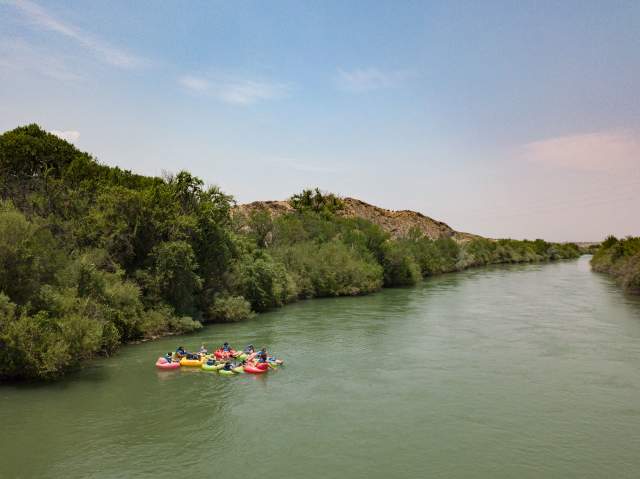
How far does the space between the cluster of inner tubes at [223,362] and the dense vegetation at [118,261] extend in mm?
3912

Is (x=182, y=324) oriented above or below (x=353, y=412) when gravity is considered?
above

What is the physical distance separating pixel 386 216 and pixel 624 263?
3083 inches

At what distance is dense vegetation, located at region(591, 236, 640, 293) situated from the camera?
63978 mm

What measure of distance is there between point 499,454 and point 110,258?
1125 inches

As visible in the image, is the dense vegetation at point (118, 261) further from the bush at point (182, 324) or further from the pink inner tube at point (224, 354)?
the pink inner tube at point (224, 354)

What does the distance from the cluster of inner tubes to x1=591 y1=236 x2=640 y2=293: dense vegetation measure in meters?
52.6

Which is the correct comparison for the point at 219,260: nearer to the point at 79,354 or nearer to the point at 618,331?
the point at 79,354

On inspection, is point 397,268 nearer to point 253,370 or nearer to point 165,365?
point 253,370

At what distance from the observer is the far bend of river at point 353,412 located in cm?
1739

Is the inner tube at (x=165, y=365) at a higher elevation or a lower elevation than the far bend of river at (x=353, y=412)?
higher

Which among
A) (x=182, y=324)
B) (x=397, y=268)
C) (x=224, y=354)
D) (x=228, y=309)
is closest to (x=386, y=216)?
(x=397, y=268)

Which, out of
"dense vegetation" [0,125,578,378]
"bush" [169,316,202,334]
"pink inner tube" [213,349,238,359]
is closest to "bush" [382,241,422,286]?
"dense vegetation" [0,125,578,378]

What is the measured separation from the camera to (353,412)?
21.9 meters

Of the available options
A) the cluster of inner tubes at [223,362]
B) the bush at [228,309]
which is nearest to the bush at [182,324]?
the bush at [228,309]
